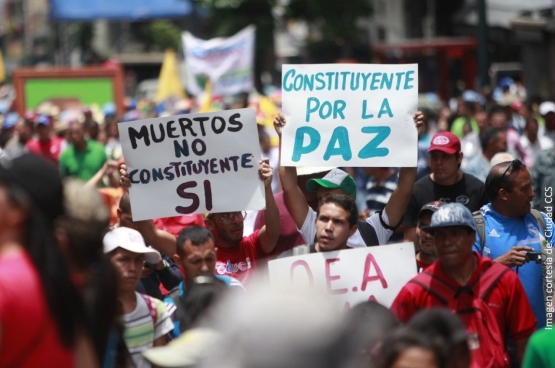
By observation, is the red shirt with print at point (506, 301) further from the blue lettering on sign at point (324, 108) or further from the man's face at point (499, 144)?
the man's face at point (499, 144)

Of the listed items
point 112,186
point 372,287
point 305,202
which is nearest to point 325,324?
point 372,287

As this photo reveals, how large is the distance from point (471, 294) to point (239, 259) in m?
1.53

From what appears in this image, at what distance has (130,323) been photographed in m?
4.81

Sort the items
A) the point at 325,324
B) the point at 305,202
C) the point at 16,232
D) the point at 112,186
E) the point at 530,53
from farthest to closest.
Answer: the point at 530,53 → the point at 112,186 → the point at 305,202 → the point at 16,232 → the point at 325,324

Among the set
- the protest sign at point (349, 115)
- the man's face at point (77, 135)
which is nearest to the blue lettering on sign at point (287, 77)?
the protest sign at point (349, 115)

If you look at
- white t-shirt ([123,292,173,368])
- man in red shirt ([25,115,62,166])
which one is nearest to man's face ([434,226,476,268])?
white t-shirt ([123,292,173,368])

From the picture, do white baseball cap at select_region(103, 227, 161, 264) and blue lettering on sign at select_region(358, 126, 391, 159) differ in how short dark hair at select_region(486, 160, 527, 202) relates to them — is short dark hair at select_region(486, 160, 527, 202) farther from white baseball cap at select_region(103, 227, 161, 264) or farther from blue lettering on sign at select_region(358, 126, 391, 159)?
white baseball cap at select_region(103, 227, 161, 264)

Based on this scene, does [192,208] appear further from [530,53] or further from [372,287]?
[530,53]

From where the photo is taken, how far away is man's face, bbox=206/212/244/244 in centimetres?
601

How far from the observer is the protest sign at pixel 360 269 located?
5234 mm

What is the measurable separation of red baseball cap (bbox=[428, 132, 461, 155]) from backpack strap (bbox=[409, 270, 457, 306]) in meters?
2.54

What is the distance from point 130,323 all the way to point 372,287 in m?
1.20

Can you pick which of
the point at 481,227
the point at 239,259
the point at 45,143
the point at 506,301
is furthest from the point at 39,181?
the point at 45,143

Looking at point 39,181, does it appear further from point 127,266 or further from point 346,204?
point 346,204
